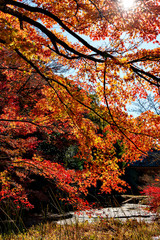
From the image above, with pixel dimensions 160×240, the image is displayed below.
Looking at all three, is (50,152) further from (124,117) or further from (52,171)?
(124,117)

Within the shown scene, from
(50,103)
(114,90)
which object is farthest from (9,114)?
(114,90)

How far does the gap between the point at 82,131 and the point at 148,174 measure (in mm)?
16806

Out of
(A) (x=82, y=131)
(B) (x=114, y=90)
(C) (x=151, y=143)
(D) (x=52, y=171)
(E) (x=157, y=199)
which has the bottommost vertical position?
(E) (x=157, y=199)

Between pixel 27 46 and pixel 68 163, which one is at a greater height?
pixel 27 46

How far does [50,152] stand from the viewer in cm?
1342

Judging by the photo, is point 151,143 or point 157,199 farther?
point 157,199

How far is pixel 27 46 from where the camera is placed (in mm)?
3652

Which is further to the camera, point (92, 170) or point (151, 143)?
point (92, 170)

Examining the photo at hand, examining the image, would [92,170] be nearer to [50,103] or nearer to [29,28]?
[50,103]

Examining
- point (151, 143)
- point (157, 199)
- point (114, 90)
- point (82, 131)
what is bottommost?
point (157, 199)

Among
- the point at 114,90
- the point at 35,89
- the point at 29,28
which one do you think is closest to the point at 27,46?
the point at 114,90

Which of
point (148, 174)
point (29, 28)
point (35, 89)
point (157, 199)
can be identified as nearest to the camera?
point (29, 28)

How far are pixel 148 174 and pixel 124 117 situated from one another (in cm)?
1693

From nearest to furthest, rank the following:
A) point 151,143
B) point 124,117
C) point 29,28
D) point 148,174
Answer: point 124,117 < point 151,143 < point 29,28 < point 148,174
